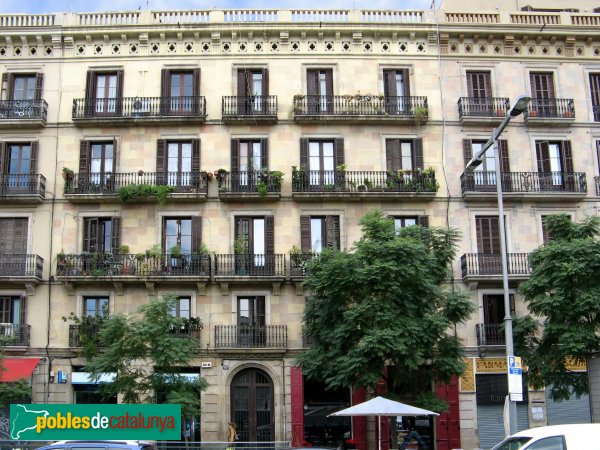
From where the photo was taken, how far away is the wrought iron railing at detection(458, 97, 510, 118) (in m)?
34.3

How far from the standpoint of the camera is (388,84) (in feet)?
115

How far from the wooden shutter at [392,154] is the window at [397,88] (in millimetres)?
1494

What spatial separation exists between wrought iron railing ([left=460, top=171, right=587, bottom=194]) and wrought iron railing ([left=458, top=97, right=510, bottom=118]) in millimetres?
2708

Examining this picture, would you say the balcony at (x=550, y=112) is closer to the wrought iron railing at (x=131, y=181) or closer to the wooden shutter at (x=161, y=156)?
the wrought iron railing at (x=131, y=181)

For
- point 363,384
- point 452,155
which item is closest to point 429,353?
point 363,384

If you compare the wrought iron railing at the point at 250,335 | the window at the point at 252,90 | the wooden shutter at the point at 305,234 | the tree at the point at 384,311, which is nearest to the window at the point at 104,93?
the window at the point at 252,90

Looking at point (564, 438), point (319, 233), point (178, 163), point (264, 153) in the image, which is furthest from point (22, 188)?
point (564, 438)

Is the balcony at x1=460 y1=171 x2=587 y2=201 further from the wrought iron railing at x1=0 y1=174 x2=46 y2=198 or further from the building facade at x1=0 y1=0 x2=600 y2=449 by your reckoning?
the wrought iron railing at x1=0 y1=174 x2=46 y2=198

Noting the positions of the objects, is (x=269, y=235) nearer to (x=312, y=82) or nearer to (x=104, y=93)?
(x=312, y=82)

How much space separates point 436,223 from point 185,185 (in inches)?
432

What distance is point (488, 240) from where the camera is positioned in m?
33.4

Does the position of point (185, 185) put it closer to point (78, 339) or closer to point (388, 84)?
point (78, 339)

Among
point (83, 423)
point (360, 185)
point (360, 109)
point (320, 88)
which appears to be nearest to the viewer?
point (83, 423)

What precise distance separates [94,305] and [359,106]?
14388 millimetres
